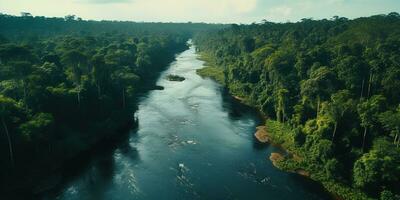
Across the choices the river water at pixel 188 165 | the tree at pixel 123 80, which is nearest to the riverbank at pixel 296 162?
the river water at pixel 188 165

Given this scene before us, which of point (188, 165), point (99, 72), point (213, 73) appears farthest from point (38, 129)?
point (213, 73)

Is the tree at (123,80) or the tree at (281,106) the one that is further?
the tree at (123,80)

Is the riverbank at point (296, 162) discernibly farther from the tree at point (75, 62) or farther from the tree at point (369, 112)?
the tree at point (75, 62)

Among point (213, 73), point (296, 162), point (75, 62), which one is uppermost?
point (75, 62)

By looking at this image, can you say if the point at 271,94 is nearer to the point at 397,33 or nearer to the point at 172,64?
the point at 397,33

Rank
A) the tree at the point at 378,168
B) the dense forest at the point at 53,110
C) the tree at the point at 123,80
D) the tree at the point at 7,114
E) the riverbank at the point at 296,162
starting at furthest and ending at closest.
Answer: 1. the tree at the point at 123,80
2. the dense forest at the point at 53,110
3. the riverbank at the point at 296,162
4. the tree at the point at 7,114
5. the tree at the point at 378,168

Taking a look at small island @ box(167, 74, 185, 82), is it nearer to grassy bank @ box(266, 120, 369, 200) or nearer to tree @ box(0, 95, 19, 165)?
grassy bank @ box(266, 120, 369, 200)

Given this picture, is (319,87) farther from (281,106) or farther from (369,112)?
(369,112)

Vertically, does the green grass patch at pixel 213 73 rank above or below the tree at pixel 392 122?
below
